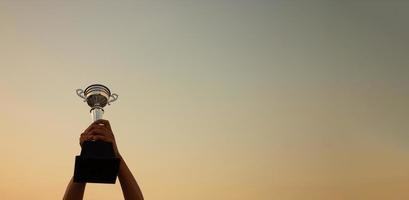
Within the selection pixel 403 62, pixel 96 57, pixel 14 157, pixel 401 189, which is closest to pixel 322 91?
pixel 403 62

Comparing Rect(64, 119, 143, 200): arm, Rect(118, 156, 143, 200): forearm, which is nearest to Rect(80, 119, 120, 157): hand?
Rect(64, 119, 143, 200): arm

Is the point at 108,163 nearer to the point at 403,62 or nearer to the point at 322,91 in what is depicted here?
the point at 322,91

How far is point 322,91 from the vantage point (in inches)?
106

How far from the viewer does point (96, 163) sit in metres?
1.62

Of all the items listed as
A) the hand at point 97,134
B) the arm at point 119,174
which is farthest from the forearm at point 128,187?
the hand at point 97,134

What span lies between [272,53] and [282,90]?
24 cm

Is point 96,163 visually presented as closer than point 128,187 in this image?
Yes

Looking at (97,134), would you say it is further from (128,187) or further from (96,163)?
(128,187)

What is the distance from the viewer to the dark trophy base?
5.28 feet

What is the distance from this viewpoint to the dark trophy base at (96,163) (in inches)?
63.3

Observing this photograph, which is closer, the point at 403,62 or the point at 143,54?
the point at 143,54

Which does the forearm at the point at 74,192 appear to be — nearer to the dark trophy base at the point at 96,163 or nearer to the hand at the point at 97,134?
the dark trophy base at the point at 96,163

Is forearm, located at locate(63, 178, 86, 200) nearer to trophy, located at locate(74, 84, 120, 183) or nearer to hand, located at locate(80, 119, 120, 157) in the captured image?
trophy, located at locate(74, 84, 120, 183)

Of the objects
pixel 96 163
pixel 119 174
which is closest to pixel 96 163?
pixel 96 163
